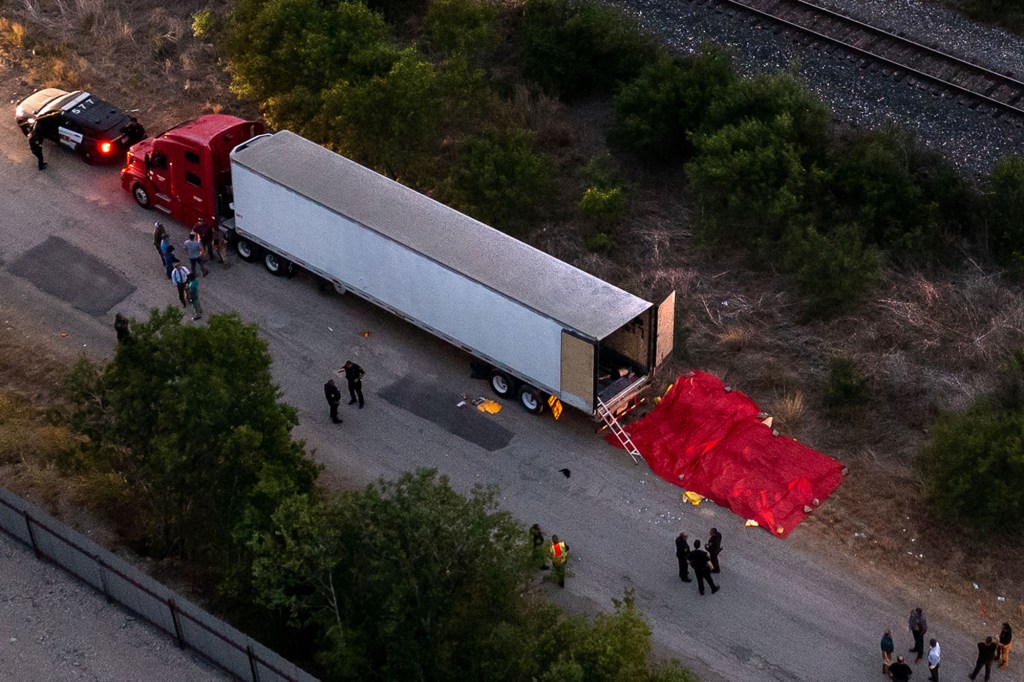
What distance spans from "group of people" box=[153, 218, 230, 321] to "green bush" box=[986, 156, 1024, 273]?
50.0 ft

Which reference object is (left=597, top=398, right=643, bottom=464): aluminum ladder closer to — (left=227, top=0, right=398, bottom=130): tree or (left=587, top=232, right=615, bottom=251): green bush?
(left=587, top=232, right=615, bottom=251): green bush

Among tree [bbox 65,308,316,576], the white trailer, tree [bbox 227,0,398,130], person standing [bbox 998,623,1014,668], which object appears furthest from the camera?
tree [bbox 227,0,398,130]

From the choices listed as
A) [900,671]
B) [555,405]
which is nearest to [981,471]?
[900,671]

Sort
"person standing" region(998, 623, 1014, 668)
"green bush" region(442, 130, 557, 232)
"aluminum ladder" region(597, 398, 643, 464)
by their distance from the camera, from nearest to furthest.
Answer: "person standing" region(998, 623, 1014, 668)
"aluminum ladder" region(597, 398, 643, 464)
"green bush" region(442, 130, 557, 232)

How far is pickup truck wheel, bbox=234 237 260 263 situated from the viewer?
29.3m

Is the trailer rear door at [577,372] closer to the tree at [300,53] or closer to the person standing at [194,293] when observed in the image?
the person standing at [194,293]

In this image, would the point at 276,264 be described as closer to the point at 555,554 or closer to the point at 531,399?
the point at 531,399

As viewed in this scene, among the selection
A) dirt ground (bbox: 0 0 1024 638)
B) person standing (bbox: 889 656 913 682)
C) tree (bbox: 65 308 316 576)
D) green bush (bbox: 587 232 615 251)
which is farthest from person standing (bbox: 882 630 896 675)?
green bush (bbox: 587 232 615 251)

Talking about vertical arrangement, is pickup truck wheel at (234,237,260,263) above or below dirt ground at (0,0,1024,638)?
below

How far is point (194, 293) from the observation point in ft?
91.0

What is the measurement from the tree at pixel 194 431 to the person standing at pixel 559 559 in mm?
3829

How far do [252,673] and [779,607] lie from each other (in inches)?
314

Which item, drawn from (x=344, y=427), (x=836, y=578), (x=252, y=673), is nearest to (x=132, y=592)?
(x=252, y=673)

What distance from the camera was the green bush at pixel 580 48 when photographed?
106 ft
